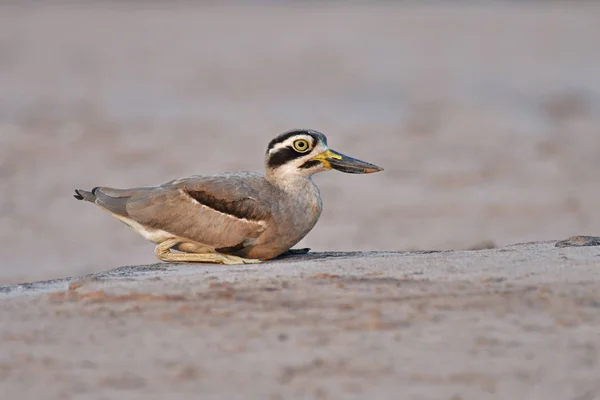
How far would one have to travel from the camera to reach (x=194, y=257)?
319 inches

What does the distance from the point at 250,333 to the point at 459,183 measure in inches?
409

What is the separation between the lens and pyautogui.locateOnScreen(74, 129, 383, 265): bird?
26.2 ft

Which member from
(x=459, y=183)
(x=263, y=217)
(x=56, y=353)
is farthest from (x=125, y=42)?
Answer: (x=56, y=353)

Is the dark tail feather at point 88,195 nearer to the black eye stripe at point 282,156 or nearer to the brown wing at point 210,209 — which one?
the brown wing at point 210,209

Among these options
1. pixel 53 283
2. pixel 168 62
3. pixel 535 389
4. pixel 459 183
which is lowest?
pixel 535 389

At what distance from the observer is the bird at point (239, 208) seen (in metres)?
7.98

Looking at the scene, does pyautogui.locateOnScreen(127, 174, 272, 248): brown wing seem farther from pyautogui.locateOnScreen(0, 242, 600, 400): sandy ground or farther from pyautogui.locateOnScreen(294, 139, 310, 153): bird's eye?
→ pyautogui.locateOnScreen(0, 242, 600, 400): sandy ground

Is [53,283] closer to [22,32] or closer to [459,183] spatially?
[459,183]

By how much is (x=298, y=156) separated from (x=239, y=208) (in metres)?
0.65

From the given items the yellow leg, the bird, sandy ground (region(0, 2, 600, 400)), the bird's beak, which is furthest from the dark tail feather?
the bird's beak

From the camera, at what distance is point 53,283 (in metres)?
7.21

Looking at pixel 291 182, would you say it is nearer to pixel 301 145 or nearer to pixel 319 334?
pixel 301 145

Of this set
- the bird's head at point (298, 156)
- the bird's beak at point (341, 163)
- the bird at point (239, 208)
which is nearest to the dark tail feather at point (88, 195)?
the bird at point (239, 208)

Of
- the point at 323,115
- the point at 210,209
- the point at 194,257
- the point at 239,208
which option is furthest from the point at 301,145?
the point at 323,115
